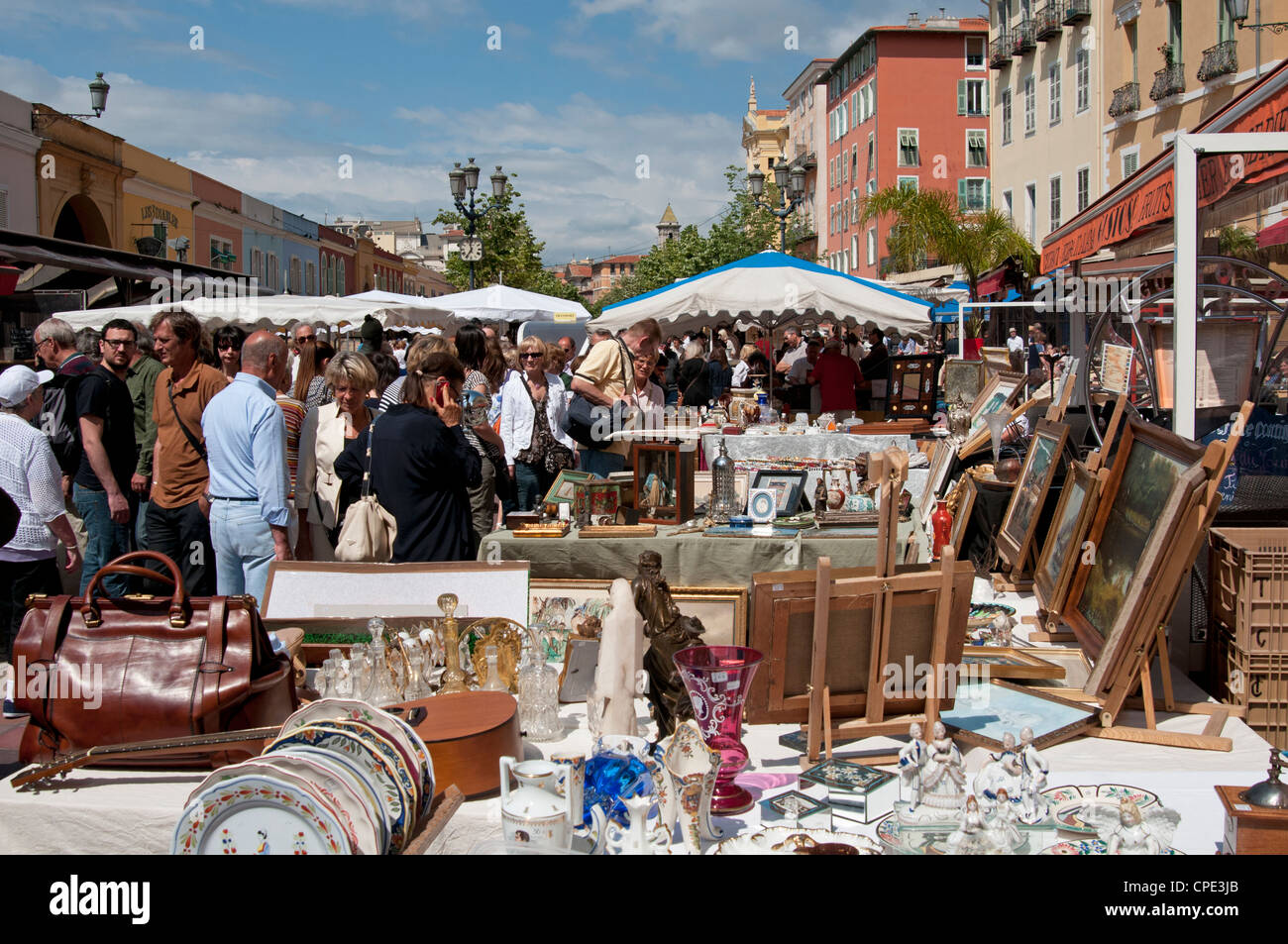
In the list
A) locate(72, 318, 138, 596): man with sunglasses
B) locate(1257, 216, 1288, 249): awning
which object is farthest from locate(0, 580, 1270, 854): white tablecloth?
locate(1257, 216, 1288, 249): awning

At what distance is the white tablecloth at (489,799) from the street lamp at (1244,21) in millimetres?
16698

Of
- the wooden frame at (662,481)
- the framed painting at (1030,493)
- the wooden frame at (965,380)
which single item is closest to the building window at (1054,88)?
the wooden frame at (965,380)

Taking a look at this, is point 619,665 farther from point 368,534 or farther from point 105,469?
point 105,469

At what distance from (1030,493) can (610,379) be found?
3.31 meters

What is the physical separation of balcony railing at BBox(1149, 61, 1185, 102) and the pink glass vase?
69.0 feet

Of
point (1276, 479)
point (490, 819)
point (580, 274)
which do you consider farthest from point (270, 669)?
point (580, 274)

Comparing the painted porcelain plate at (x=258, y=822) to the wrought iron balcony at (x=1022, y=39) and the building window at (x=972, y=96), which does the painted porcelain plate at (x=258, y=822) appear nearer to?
the wrought iron balcony at (x=1022, y=39)

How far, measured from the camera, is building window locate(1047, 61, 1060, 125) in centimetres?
2527

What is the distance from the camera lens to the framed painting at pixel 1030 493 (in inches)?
160

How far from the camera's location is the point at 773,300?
8719 millimetres

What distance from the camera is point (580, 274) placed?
159125 mm

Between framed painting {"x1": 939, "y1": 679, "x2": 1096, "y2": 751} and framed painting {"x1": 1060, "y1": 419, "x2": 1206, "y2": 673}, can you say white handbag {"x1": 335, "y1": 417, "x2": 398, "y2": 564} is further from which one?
framed painting {"x1": 1060, "y1": 419, "x2": 1206, "y2": 673}

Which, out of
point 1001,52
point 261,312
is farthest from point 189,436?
point 1001,52
